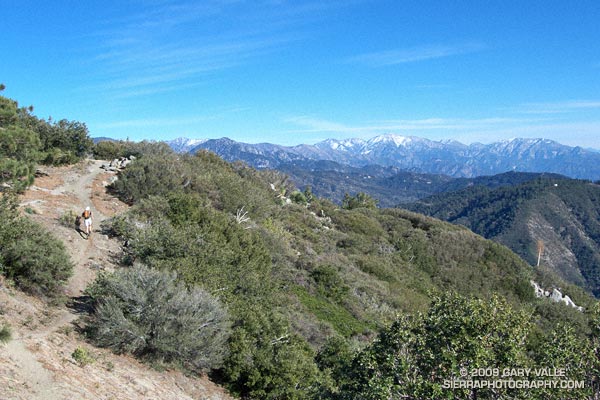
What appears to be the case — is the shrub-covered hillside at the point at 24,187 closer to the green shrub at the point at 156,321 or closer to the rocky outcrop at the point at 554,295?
the green shrub at the point at 156,321

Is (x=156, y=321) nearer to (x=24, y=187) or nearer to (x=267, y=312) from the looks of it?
(x=267, y=312)

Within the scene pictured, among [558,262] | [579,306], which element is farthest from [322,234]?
[558,262]

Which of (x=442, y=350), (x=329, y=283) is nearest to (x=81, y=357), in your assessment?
(x=442, y=350)

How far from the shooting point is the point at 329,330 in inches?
596

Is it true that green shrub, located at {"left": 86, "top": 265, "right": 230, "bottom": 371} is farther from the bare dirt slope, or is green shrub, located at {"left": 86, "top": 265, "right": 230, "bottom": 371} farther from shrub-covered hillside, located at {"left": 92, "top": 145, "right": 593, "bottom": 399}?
the bare dirt slope

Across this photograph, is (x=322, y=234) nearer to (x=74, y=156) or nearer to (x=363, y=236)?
(x=363, y=236)

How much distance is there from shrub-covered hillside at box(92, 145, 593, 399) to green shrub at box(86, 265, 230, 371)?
20 centimetres

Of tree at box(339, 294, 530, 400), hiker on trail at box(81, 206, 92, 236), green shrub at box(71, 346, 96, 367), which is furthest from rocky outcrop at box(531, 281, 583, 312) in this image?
green shrub at box(71, 346, 96, 367)

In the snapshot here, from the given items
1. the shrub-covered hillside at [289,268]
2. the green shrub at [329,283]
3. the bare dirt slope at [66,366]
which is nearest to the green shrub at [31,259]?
the bare dirt slope at [66,366]

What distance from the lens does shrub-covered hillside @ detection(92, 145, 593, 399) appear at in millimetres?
9781

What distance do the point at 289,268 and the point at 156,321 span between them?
11.5 m

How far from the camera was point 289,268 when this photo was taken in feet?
65.7

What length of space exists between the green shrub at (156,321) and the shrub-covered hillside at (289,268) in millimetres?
195

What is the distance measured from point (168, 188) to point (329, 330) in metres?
11.5
